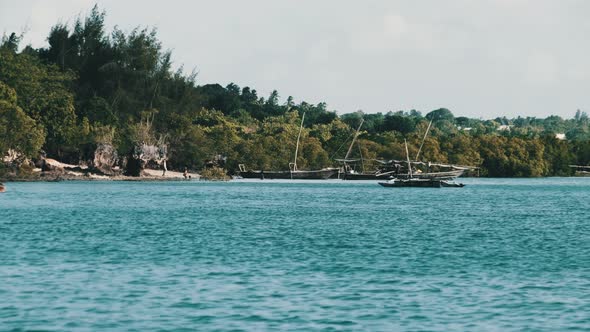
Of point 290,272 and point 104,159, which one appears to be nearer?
point 290,272

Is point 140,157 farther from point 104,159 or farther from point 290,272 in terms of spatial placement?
point 290,272

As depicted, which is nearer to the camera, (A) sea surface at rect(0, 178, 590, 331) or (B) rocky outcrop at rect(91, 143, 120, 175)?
(A) sea surface at rect(0, 178, 590, 331)

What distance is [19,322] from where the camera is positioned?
104 feet

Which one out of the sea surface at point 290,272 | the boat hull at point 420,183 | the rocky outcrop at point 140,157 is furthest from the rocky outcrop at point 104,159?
the sea surface at point 290,272

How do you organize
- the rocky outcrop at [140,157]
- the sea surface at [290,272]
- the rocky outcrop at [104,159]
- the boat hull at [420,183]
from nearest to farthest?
the sea surface at [290,272]
the boat hull at [420,183]
the rocky outcrop at [104,159]
the rocky outcrop at [140,157]

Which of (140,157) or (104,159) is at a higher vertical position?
(140,157)

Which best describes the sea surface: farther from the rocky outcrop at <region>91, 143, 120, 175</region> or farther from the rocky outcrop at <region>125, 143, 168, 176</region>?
the rocky outcrop at <region>125, 143, 168, 176</region>

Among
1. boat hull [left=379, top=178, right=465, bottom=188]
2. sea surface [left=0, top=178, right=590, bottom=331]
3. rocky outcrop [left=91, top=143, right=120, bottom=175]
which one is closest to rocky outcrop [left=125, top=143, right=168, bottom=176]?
rocky outcrop [left=91, top=143, right=120, bottom=175]

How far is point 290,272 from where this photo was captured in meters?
45.6

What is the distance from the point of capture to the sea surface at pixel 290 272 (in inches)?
1298

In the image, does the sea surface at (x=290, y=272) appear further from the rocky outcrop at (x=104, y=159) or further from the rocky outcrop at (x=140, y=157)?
the rocky outcrop at (x=140, y=157)

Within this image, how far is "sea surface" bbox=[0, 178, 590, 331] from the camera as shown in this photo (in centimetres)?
3297

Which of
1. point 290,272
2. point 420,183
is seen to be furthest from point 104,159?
point 290,272

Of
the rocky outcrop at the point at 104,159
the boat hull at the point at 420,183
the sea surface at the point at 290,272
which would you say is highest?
the rocky outcrop at the point at 104,159
